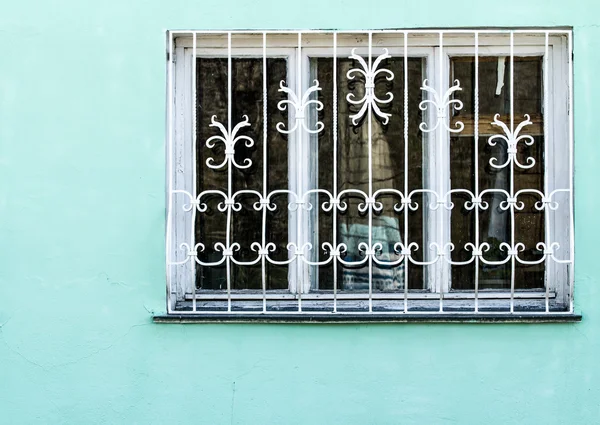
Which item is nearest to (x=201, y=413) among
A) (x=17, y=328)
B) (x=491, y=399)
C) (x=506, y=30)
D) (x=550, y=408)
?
(x=17, y=328)

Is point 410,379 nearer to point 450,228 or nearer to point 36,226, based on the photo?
point 450,228

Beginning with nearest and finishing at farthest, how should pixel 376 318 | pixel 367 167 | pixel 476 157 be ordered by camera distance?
1. pixel 376 318
2. pixel 476 157
3. pixel 367 167

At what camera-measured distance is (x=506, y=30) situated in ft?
13.5

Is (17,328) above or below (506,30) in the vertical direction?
below

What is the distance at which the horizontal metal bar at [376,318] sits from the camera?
13.2ft

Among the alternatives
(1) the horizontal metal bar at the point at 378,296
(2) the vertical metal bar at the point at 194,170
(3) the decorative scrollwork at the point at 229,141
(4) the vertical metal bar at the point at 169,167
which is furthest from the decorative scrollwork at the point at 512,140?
(4) the vertical metal bar at the point at 169,167

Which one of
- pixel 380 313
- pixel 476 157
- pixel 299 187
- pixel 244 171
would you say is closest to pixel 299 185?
pixel 299 187

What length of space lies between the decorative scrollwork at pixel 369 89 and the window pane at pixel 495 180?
36 cm

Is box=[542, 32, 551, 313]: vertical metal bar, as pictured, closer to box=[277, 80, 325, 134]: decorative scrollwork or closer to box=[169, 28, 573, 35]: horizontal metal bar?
box=[169, 28, 573, 35]: horizontal metal bar

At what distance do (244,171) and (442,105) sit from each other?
1047 millimetres

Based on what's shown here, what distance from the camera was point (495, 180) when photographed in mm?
4215

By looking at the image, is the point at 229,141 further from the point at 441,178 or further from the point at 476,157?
the point at 476,157

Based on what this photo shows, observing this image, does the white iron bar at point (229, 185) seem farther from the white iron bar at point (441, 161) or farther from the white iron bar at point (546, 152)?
the white iron bar at point (546, 152)

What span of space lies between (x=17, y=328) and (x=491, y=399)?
236cm
